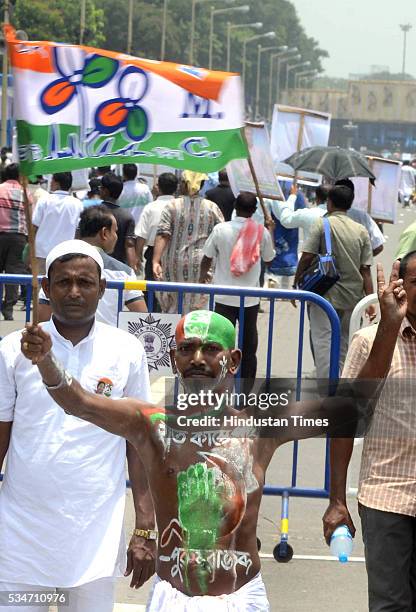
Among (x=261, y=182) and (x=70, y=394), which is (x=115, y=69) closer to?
(x=70, y=394)

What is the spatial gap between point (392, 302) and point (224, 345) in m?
0.70

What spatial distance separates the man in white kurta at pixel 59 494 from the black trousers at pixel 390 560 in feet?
2.47

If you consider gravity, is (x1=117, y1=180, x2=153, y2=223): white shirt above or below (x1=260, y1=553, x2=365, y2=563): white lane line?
above

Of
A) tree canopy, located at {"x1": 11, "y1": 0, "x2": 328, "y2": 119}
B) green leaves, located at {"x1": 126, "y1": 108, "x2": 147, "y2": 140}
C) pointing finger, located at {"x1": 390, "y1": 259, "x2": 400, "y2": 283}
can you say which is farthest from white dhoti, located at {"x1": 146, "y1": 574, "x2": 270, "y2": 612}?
tree canopy, located at {"x1": 11, "y1": 0, "x2": 328, "y2": 119}

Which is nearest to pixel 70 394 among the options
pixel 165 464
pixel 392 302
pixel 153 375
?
pixel 165 464

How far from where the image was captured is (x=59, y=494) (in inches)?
158

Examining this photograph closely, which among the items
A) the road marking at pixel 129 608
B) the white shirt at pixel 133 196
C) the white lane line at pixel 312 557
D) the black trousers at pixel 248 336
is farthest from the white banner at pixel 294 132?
the road marking at pixel 129 608

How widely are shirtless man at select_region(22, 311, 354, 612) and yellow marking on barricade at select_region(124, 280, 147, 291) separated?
3.04m

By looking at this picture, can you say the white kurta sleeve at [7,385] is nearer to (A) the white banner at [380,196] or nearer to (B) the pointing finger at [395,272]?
(B) the pointing finger at [395,272]

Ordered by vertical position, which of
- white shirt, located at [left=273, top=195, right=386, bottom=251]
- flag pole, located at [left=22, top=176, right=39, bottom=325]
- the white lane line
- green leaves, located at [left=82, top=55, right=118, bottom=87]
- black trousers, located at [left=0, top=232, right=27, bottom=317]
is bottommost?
the white lane line

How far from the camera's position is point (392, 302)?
4047 mm

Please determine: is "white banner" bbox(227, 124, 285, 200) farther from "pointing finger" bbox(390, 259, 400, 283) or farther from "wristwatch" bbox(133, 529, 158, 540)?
"wristwatch" bbox(133, 529, 158, 540)

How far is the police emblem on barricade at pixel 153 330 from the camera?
21.9 ft

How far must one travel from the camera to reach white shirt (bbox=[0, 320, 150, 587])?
400 cm
